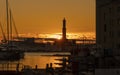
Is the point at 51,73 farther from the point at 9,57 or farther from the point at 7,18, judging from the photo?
the point at 9,57

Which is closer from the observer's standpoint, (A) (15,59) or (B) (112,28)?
(B) (112,28)

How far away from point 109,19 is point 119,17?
3.49 meters

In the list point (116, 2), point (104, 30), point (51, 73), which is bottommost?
point (51, 73)

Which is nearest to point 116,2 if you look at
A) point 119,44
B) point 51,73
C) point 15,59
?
point 119,44

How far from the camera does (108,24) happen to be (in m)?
66.1

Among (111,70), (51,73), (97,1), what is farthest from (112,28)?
(111,70)

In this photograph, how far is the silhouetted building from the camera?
62.8m

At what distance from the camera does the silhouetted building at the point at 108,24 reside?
62.8m

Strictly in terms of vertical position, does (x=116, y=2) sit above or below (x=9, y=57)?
above

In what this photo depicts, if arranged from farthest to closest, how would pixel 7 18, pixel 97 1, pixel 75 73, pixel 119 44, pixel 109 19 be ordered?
pixel 7 18 < pixel 97 1 < pixel 109 19 < pixel 119 44 < pixel 75 73

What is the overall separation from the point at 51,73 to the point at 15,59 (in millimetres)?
58394

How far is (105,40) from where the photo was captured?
6619 centimetres

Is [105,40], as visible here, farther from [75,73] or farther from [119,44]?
[75,73]

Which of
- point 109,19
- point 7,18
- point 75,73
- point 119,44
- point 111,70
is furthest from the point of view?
point 7,18
